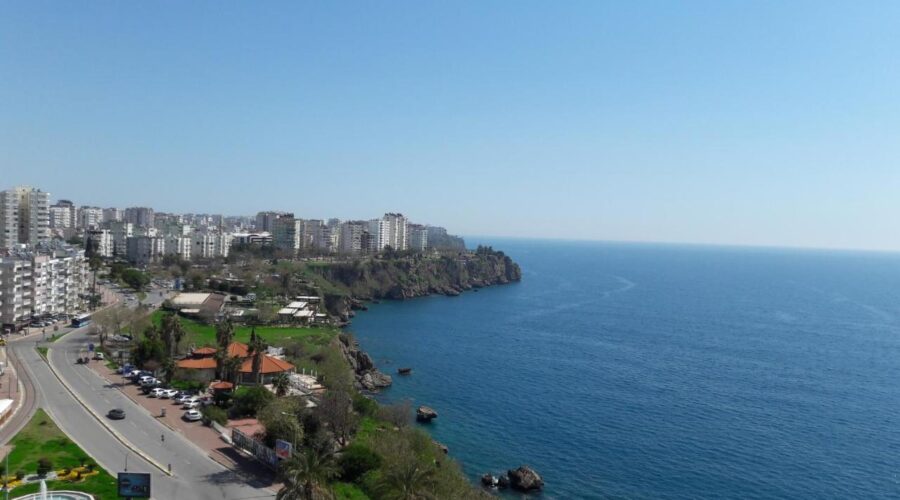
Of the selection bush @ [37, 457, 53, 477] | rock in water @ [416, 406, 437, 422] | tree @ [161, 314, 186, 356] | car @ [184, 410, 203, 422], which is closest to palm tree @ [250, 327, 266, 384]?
car @ [184, 410, 203, 422]

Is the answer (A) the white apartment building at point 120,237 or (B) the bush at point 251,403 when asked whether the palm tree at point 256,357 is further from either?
(A) the white apartment building at point 120,237

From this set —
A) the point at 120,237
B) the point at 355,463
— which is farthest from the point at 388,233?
the point at 355,463

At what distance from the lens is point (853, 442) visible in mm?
43688

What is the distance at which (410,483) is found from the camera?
21.4 m

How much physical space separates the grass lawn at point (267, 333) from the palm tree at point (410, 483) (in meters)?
37.5

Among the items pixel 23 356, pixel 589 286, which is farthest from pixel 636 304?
pixel 23 356

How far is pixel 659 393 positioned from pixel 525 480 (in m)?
24.7

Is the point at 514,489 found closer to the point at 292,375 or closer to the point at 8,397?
the point at 292,375

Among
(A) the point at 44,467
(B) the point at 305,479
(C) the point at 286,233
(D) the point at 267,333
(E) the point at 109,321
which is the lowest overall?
(D) the point at 267,333

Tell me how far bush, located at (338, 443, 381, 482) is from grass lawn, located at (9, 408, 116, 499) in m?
8.81

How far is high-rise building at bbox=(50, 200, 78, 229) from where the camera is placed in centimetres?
14912

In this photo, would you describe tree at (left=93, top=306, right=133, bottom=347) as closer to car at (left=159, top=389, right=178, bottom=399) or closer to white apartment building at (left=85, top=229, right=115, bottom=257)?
car at (left=159, top=389, right=178, bottom=399)

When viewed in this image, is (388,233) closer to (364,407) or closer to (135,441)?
(364,407)

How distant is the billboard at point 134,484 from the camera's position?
21.4 metres
